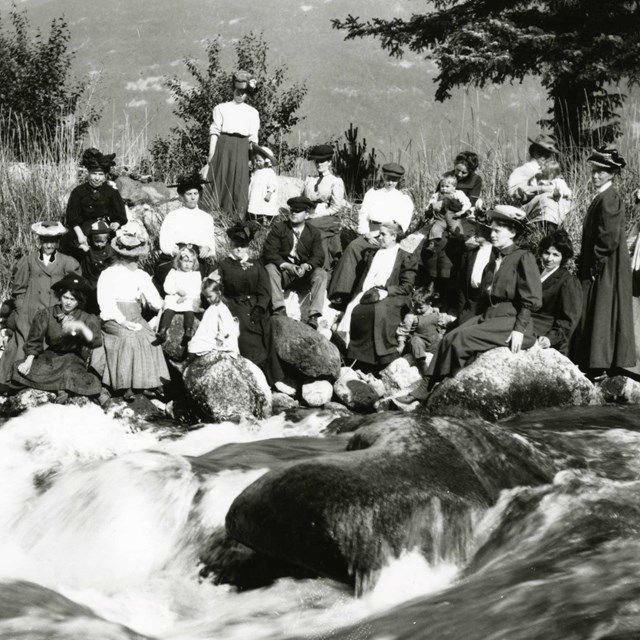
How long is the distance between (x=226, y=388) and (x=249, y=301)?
115 cm

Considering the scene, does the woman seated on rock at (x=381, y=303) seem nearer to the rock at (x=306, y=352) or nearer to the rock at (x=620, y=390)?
the rock at (x=306, y=352)

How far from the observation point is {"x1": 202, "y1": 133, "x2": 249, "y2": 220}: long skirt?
1309 cm

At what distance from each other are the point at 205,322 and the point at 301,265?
4.91 ft

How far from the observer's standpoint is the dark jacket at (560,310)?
9445 mm

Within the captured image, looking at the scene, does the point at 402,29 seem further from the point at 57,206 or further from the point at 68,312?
the point at 68,312

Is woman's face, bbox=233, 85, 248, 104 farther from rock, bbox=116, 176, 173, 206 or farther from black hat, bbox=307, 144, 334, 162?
rock, bbox=116, 176, 173, 206

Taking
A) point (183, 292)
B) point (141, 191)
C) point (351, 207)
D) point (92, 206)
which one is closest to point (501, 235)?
point (183, 292)

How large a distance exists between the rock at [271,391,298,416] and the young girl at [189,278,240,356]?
0.56 m

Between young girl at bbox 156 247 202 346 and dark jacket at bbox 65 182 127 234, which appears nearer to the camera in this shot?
young girl at bbox 156 247 202 346

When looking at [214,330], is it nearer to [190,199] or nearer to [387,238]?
[190,199]

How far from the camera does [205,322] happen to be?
32.2ft

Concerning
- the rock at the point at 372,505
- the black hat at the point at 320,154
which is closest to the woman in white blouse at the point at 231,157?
the black hat at the point at 320,154

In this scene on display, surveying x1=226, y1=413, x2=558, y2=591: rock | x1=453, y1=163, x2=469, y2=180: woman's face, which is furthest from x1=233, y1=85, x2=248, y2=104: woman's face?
x1=226, y1=413, x2=558, y2=591: rock

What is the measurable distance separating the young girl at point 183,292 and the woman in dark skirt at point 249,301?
273 mm
